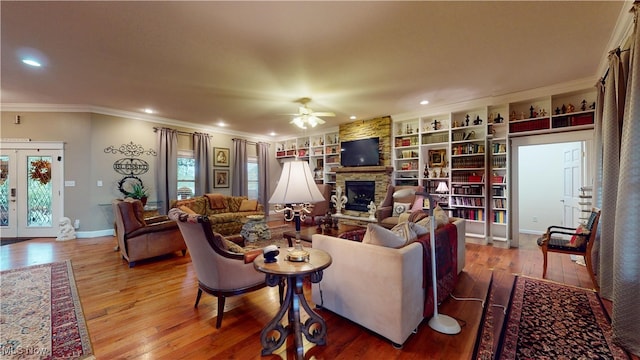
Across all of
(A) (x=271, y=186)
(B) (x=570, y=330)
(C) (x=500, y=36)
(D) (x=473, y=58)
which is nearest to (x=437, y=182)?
(D) (x=473, y=58)

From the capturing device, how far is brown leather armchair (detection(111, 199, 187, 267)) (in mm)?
3676

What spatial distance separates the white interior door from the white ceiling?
62.1 inches

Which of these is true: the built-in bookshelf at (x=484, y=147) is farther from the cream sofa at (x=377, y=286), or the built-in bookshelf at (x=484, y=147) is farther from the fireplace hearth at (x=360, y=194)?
the cream sofa at (x=377, y=286)

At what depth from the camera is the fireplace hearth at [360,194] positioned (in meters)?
6.50

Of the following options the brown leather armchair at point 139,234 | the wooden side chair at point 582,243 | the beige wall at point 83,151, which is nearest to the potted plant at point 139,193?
the beige wall at point 83,151

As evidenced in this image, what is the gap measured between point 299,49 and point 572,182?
5.70m

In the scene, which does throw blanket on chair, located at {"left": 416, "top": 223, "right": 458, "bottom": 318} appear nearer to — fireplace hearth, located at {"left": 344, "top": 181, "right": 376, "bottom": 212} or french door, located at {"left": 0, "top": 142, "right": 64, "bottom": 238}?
fireplace hearth, located at {"left": 344, "top": 181, "right": 376, "bottom": 212}

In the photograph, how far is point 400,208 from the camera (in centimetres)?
537

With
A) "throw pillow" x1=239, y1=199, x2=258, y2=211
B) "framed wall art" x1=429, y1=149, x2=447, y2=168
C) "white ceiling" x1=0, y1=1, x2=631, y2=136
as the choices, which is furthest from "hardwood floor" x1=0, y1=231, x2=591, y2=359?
"white ceiling" x1=0, y1=1, x2=631, y2=136

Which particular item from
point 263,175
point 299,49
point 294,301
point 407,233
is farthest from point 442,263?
point 263,175

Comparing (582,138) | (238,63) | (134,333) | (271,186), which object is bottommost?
(134,333)

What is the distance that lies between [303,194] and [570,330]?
2.48m

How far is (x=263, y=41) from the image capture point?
2.81m

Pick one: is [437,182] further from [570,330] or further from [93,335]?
[93,335]
